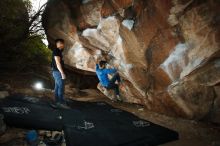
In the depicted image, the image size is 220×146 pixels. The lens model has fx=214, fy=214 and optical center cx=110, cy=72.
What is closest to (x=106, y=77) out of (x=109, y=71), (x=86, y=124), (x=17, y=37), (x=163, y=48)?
(x=109, y=71)

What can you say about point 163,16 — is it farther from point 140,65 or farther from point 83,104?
point 83,104

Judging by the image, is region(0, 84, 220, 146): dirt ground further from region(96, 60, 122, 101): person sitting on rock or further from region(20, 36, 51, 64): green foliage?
region(20, 36, 51, 64): green foliage

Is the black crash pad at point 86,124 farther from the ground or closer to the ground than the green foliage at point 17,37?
closer to the ground

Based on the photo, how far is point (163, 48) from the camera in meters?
6.55

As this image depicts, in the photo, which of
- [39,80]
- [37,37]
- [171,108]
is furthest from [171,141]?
[37,37]

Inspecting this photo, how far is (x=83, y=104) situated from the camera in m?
7.63

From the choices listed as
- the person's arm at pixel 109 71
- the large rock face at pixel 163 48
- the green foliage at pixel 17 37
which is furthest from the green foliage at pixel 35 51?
the person's arm at pixel 109 71

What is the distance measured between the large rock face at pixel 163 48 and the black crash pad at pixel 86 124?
56.5 inches

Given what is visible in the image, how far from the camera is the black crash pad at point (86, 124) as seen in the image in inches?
183

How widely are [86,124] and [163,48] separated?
3.24m

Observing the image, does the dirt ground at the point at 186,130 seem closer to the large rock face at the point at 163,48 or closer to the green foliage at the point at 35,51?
the large rock face at the point at 163,48

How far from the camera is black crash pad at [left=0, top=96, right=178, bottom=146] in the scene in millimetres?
4645

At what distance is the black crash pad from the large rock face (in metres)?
1.43

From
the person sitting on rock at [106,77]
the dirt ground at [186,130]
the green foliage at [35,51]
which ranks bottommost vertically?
the dirt ground at [186,130]
